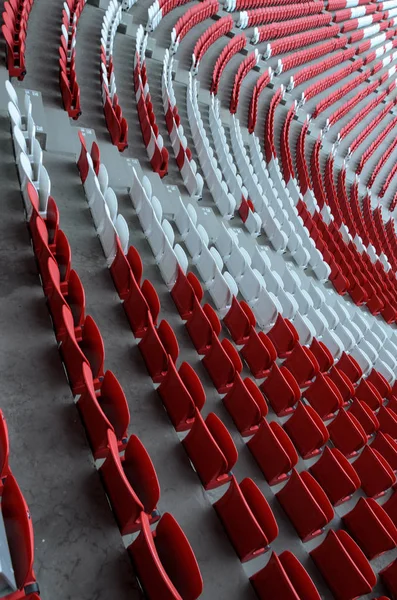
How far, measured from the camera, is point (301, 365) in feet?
6.57

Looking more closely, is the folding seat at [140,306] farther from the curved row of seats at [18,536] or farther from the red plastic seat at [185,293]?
the curved row of seats at [18,536]

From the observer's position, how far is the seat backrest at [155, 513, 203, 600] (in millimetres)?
1019

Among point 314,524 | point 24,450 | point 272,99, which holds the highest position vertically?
point 272,99

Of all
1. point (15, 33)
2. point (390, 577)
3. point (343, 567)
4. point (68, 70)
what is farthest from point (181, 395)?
point (15, 33)

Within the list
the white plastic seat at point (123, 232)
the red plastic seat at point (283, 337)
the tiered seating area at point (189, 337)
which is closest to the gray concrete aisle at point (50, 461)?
the tiered seating area at point (189, 337)

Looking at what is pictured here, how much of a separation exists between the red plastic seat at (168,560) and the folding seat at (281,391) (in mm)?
810

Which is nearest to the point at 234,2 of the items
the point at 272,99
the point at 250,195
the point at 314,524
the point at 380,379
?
the point at 272,99

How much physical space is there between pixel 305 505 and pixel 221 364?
1.68 feet

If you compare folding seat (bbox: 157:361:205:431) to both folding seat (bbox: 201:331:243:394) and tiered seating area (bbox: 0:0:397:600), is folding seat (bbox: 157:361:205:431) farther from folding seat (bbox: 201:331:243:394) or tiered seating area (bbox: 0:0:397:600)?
folding seat (bbox: 201:331:243:394)

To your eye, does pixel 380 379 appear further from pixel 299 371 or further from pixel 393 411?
pixel 299 371

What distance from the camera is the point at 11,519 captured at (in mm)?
920

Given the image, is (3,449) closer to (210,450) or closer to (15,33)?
(210,450)

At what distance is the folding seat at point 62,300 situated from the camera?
1.41m

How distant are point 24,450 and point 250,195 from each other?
2.52 metres
